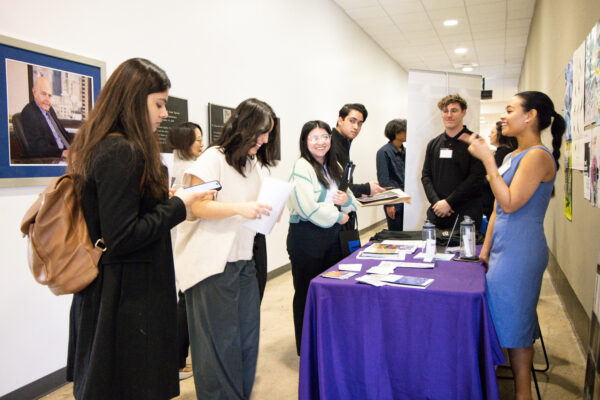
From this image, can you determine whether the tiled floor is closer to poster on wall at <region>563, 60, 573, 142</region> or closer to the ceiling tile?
poster on wall at <region>563, 60, 573, 142</region>

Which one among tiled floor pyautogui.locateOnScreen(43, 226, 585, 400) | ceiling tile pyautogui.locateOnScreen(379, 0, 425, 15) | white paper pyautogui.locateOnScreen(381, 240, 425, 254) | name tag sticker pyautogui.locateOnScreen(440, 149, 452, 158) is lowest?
tiled floor pyautogui.locateOnScreen(43, 226, 585, 400)

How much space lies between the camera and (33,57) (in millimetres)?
2297

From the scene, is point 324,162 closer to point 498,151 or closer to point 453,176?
point 453,176

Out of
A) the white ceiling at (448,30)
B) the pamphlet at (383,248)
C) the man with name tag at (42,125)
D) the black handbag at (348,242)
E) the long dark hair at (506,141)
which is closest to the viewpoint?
the man with name tag at (42,125)

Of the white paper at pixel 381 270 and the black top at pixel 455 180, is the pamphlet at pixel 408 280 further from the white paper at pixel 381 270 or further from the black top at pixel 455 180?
the black top at pixel 455 180

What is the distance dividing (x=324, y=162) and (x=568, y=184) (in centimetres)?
205

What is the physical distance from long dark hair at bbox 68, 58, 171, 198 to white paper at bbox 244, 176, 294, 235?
55 centimetres

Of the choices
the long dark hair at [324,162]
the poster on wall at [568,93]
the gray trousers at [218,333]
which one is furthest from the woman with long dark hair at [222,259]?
the poster on wall at [568,93]

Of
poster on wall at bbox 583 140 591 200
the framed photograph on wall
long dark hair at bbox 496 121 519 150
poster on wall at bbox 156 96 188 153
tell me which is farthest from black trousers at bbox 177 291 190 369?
long dark hair at bbox 496 121 519 150

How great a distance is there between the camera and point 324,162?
8.75 feet

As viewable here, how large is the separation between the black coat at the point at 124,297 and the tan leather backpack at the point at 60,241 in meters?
0.03

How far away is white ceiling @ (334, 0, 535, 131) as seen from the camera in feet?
20.7

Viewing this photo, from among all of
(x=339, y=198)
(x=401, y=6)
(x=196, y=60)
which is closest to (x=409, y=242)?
(x=339, y=198)

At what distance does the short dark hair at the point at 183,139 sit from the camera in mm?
3096
